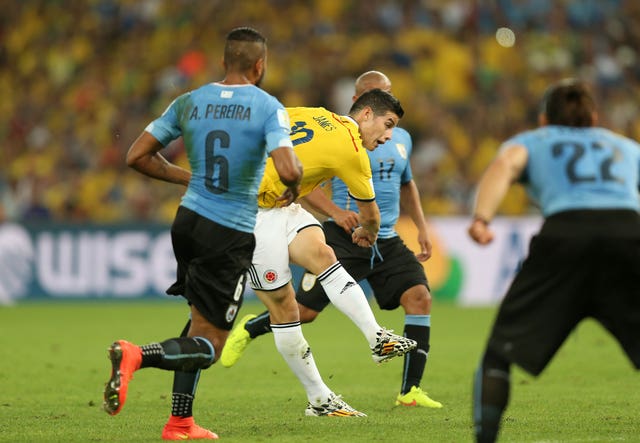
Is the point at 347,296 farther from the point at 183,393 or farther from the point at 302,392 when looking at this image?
the point at 302,392

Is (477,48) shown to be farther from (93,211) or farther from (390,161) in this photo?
(390,161)

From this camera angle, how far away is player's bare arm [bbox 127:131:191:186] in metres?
6.90

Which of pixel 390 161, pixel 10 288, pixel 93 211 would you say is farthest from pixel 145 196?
pixel 390 161

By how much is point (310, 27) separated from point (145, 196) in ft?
20.4

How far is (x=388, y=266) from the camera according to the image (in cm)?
944

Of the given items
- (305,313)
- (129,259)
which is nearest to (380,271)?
(305,313)

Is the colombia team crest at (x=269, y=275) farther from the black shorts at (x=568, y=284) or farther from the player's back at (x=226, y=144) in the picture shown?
the black shorts at (x=568, y=284)

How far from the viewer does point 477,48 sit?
24.6 metres

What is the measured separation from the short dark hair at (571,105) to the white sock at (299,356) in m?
2.65

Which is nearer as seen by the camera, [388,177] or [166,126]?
[166,126]

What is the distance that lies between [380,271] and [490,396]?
3.69 meters

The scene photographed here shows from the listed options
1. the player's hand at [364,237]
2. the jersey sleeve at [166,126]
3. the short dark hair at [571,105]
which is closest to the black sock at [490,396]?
the short dark hair at [571,105]

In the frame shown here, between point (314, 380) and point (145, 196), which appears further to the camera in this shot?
point (145, 196)

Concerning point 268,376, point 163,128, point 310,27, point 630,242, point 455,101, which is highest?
point 310,27
